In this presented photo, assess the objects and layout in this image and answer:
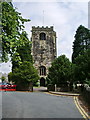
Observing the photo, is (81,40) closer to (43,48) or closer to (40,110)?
(43,48)

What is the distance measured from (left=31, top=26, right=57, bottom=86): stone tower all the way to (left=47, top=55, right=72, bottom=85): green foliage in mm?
24606

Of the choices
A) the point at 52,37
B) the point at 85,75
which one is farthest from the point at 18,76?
the point at 52,37

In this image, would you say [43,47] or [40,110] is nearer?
[40,110]

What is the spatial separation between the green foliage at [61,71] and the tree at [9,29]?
22714mm

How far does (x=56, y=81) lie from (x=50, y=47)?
28618mm

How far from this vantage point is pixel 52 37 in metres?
59.4

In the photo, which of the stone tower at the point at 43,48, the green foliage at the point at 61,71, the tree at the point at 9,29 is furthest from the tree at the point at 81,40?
the tree at the point at 9,29

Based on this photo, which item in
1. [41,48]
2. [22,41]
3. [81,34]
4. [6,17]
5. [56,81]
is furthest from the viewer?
[41,48]

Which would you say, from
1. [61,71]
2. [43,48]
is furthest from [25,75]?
[43,48]

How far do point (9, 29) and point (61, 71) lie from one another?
23356 mm

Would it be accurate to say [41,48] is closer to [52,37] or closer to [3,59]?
[52,37]

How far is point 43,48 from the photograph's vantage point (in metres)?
58.9

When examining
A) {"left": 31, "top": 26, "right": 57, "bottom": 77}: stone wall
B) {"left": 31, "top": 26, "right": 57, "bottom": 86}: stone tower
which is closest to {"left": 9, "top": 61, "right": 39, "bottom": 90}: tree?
{"left": 31, "top": 26, "right": 57, "bottom": 86}: stone tower

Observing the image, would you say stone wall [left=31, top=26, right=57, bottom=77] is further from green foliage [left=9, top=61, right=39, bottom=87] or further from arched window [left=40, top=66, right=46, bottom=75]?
Answer: green foliage [left=9, top=61, right=39, bottom=87]
